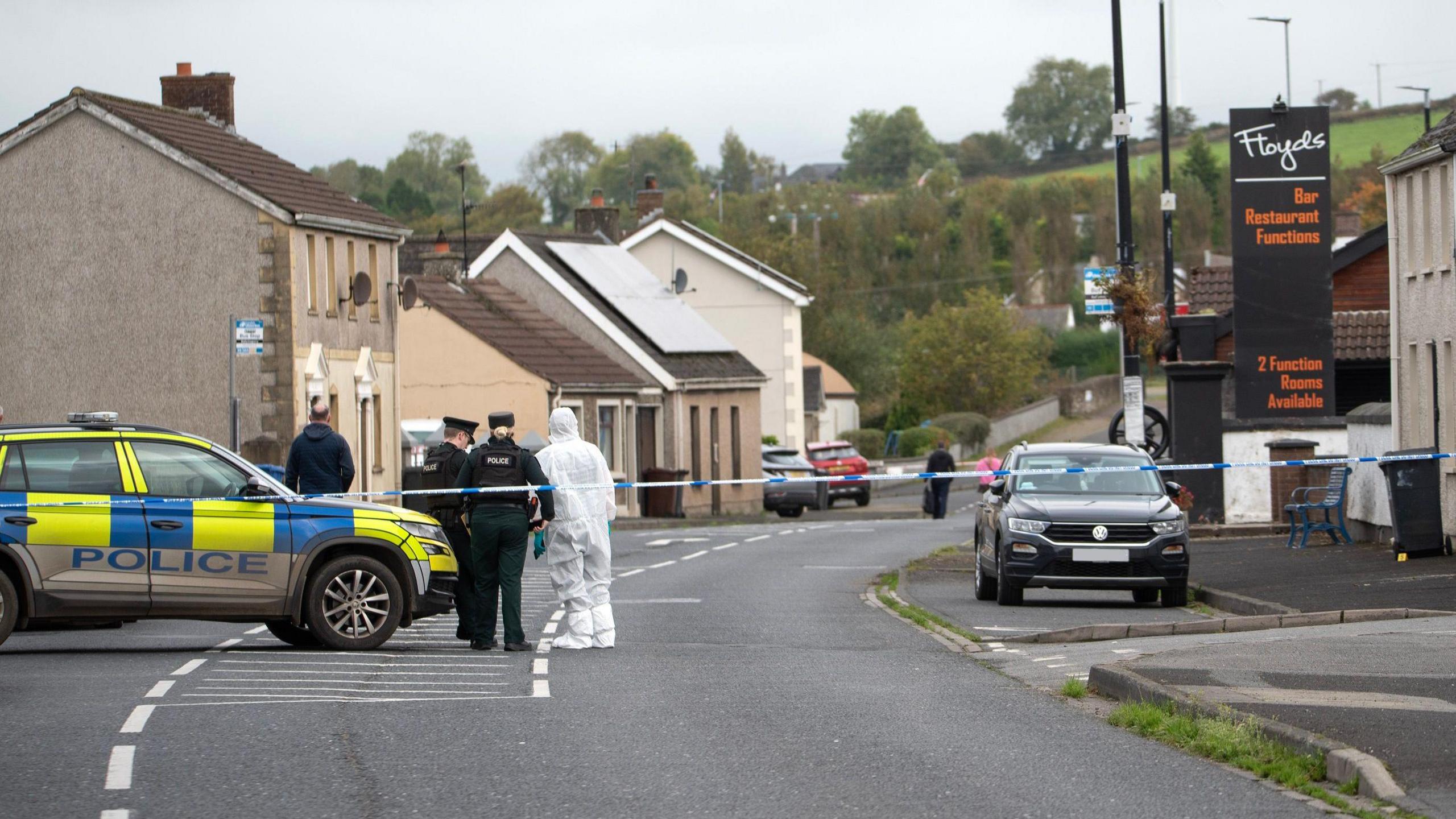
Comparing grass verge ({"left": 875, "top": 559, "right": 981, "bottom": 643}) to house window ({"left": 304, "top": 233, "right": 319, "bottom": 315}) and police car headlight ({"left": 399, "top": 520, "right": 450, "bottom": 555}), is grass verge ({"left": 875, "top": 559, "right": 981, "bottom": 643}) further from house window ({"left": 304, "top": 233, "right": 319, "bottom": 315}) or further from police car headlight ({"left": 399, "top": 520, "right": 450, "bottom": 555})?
house window ({"left": 304, "top": 233, "right": 319, "bottom": 315})

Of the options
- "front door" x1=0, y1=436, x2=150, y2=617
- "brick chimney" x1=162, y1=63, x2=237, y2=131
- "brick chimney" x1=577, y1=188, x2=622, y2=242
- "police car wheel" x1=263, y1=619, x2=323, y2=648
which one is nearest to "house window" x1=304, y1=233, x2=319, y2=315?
"brick chimney" x1=162, y1=63, x2=237, y2=131

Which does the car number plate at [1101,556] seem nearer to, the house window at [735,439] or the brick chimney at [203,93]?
the brick chimney at [203,93]

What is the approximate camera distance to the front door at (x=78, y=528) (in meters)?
14.2

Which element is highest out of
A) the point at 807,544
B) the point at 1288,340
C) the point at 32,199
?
the point at 32,199

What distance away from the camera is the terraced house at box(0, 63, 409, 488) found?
33062 millimetres

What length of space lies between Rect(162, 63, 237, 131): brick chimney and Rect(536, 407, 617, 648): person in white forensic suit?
24687 mm

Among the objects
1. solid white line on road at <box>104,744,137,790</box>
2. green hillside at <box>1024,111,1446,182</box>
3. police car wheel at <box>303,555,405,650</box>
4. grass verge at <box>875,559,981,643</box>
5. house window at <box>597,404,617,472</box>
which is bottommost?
grass verge at <box>875,559,981,643</box>

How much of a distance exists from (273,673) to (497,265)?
3895 cm

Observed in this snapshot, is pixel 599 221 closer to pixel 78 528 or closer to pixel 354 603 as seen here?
pixel 354 603

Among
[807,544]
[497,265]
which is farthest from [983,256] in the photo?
[807,544]

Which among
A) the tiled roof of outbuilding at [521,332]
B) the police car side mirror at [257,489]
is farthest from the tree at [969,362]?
the police car side mirror at [257,489]

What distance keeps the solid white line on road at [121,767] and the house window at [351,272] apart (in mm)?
26991

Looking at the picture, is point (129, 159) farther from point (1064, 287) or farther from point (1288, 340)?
point (1064, 287)

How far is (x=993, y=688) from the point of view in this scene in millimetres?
12766
